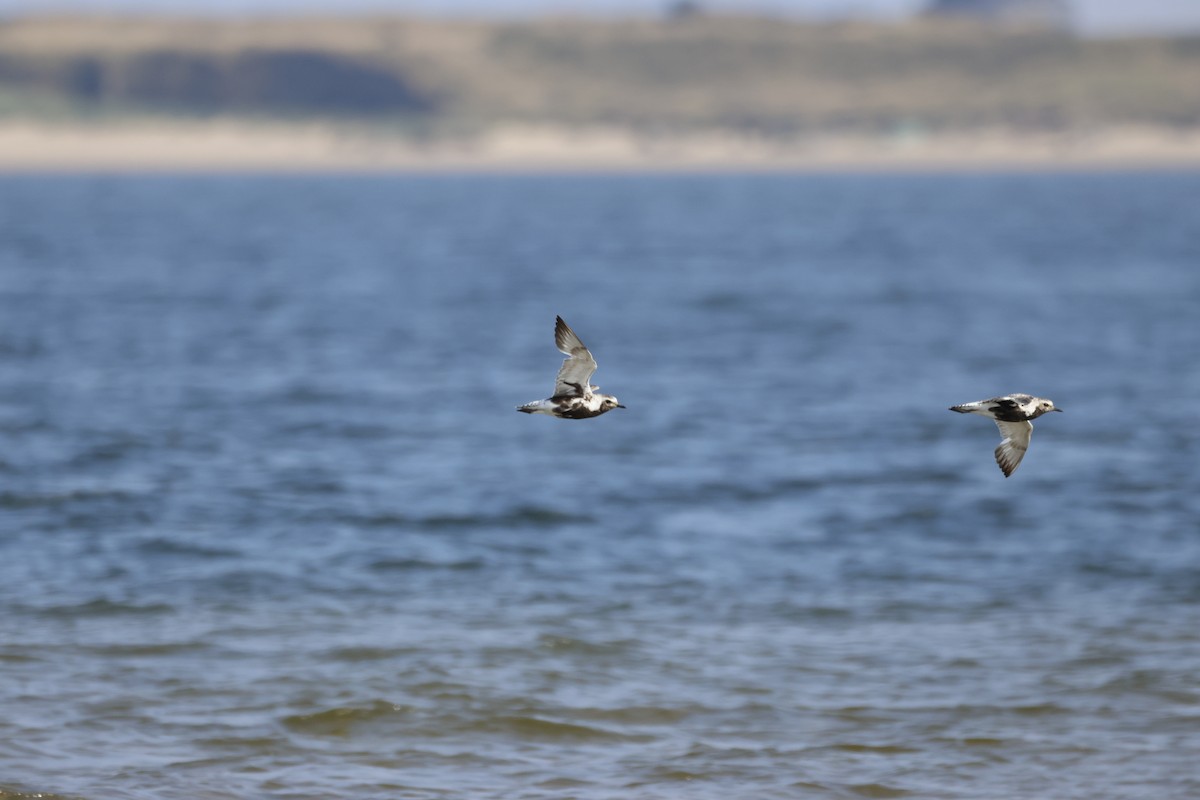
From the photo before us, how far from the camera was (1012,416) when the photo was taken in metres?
15.4

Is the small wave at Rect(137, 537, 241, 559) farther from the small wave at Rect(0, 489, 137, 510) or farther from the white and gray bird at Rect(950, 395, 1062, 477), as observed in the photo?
the white and gray bird at Rect(950, 395, 1062, 477)

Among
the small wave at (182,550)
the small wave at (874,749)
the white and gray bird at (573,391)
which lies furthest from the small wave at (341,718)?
the small wave at (182,550)

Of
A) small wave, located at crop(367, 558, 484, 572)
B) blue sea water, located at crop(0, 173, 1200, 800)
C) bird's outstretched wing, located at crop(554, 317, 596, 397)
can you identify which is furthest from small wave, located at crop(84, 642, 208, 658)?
bird's outstretched wing, located at crop(554, 317, 596, 397)

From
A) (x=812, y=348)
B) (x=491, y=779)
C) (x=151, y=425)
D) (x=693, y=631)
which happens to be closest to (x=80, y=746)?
(x=491, y=779)

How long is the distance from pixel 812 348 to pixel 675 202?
450 feet

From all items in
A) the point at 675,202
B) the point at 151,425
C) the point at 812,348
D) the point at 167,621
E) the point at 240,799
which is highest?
the point at 675,202

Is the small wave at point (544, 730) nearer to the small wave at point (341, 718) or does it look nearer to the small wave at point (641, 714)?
the small wave at point (641, 714)

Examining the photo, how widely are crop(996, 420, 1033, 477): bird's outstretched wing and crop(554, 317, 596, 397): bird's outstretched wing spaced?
416 cm

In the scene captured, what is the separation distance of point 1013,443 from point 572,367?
462 centimetres

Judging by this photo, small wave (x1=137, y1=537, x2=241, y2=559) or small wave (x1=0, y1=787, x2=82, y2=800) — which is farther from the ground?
small wave (x1=137, y1=537, x2=241, y2=559)

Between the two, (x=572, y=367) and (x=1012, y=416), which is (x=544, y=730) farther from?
(x=1012, y=416)

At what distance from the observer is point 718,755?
16500 millimetres

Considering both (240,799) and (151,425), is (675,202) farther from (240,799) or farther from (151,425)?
(240,799)

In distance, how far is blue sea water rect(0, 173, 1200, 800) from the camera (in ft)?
54.1
